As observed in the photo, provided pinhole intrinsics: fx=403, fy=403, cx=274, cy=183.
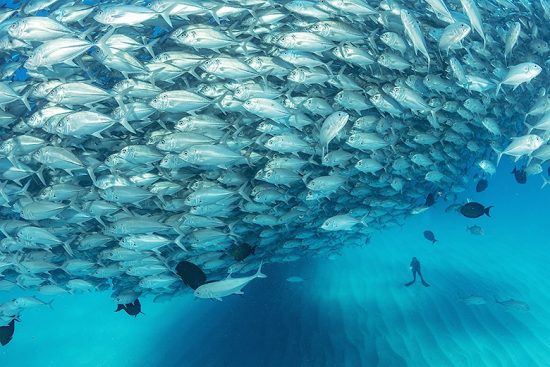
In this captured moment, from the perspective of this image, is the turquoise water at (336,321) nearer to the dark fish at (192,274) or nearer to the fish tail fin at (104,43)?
the dark fish at (192,274)

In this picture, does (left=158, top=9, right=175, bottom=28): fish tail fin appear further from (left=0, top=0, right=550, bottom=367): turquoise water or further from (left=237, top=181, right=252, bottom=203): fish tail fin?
(left=0, top=0, right=550, bottom=367): turquoise water

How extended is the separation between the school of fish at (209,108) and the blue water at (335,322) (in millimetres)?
3488

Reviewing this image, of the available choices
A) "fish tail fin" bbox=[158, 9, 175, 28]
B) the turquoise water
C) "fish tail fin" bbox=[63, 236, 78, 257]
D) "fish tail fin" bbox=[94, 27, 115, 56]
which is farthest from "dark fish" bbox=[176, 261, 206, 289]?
the turquoise water

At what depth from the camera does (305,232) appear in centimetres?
839

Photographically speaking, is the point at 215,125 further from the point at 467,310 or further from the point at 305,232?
the point at 467,310

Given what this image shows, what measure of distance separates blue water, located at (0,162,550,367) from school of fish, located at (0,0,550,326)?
3.49 m

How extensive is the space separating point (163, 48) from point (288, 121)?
1983 mm

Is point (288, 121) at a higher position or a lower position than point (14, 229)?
higher

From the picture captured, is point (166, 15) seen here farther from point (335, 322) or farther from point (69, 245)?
point (335, 322)

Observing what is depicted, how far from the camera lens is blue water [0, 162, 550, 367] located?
874cm

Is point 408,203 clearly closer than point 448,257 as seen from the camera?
Yes

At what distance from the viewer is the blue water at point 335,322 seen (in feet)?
28.7

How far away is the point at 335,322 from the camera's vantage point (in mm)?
9789

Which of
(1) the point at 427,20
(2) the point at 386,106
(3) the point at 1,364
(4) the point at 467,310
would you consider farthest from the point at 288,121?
(3) the point at 1,364
